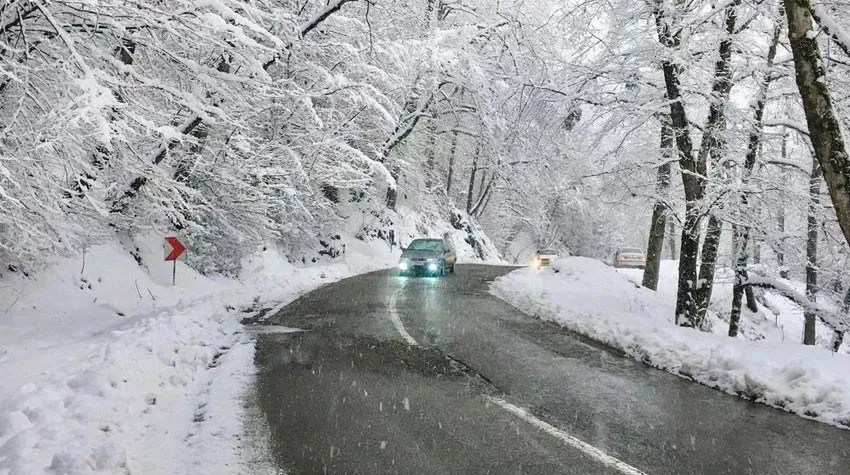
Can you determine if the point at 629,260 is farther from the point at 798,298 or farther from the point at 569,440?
the point at 569,440

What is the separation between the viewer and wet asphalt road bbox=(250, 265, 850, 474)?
515 cm

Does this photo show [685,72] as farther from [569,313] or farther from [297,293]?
[297,293]

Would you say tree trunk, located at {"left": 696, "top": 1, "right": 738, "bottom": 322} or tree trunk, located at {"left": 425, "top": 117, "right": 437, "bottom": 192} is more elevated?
tree trunk, located at {"left": 425, "top": 117, "right": 437, "bottom": 192}

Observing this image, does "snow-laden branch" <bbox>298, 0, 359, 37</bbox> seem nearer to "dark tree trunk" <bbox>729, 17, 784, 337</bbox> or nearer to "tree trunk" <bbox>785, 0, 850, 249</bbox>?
"tree trunk" <bbox>785, 0, 850, 249</bbox>

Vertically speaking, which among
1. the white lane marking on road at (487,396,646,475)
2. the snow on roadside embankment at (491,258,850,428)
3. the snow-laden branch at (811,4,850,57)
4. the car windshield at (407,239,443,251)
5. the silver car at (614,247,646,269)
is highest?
the snow-laden branch at (811,4,850,57)

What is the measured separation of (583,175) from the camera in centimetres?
1620

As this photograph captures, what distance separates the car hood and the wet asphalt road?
13503 mm

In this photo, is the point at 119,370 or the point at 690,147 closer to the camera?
the point at 119,370

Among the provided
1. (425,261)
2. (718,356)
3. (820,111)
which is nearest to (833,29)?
(820,111)

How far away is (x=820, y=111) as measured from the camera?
19.9 ft

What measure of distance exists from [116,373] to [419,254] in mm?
18878

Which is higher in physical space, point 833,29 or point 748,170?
point 833,29

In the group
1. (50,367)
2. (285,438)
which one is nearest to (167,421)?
(285,438)

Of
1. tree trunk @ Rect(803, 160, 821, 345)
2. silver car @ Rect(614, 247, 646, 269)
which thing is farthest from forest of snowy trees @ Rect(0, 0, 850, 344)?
silver car @ Rect(614, 247, 646, 269)
